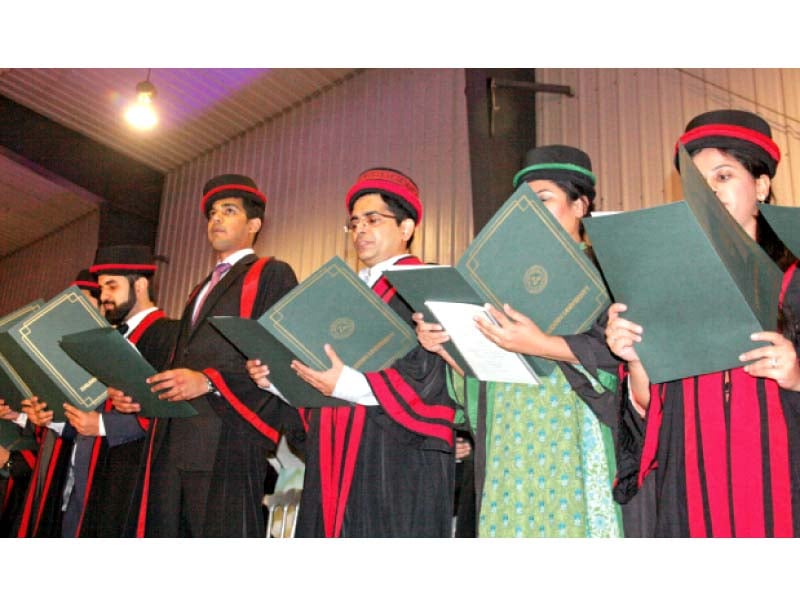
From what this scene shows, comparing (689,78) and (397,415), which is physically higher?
(689,78)

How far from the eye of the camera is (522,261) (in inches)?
83.1

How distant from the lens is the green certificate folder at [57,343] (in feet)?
11.5

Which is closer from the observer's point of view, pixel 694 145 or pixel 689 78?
pixel 694 145

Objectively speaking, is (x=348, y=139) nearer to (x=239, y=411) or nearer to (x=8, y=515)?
(x=8, y=515)

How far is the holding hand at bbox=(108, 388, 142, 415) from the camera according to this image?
11.2 ft

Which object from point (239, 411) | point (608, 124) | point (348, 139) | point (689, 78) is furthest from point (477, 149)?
point (239, 411)

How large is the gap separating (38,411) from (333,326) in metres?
2.05

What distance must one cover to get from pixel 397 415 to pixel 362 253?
0.76 m

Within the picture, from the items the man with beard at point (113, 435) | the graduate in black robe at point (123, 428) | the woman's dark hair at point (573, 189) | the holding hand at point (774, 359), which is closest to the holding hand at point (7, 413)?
the man with beard at point (113, 435)

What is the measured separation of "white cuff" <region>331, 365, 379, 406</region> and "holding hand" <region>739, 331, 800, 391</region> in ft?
4.13

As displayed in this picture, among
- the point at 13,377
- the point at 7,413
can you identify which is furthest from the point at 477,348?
the point at 7,413

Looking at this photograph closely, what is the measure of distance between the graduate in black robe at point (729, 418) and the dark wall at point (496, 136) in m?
3.62

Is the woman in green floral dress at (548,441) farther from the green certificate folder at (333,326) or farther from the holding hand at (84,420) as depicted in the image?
the holding hand at (84,420)

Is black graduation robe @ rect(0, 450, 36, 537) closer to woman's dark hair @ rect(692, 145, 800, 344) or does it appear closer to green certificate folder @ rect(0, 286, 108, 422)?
green certificate folder @ rect(0, 286, 108, 422)
